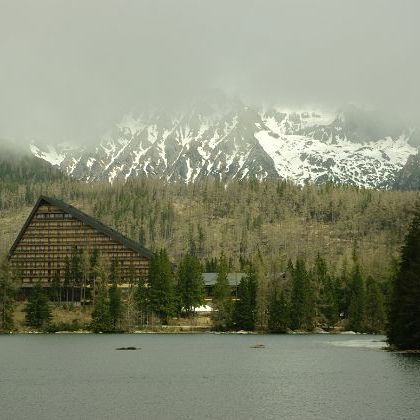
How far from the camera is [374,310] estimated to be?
186m

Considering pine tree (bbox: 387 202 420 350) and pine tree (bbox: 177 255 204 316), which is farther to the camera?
pine tree (bbox: 177 255 204 316)

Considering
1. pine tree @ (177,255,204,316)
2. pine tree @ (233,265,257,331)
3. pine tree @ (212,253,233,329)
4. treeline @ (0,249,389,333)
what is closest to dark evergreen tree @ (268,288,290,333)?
treeline @ (0,249,389,333)

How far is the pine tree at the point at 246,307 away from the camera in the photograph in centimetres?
18196

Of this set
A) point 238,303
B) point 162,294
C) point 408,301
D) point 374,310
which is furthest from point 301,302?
point 408,301

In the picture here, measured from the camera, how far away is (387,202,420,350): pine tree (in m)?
109

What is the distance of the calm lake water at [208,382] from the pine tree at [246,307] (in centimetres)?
4637

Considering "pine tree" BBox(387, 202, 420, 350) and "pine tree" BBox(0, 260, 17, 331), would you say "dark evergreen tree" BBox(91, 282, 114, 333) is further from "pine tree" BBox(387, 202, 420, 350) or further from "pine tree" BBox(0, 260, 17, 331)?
"pine tree" BBox(387, 202, 420, 350)

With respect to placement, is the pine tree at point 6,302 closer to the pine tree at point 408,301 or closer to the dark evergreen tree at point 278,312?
the dark evergreen tree at point 278,312

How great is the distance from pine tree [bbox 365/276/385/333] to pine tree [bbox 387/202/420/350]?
63.6m

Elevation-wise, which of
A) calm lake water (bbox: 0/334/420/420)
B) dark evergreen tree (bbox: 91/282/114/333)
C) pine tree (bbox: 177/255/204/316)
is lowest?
calm lake water (bbox: 0/334/420/420)

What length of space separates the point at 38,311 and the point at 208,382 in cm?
10268

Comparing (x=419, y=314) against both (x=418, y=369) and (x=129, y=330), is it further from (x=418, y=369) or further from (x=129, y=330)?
(x=129, y=330)

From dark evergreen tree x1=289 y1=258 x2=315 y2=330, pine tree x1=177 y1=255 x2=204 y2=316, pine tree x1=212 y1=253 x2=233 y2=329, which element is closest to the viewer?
dark evergreen tree x1=289 y1=258 x2=315 y2=330

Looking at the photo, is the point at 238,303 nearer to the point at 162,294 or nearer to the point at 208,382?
the point at 162,294
